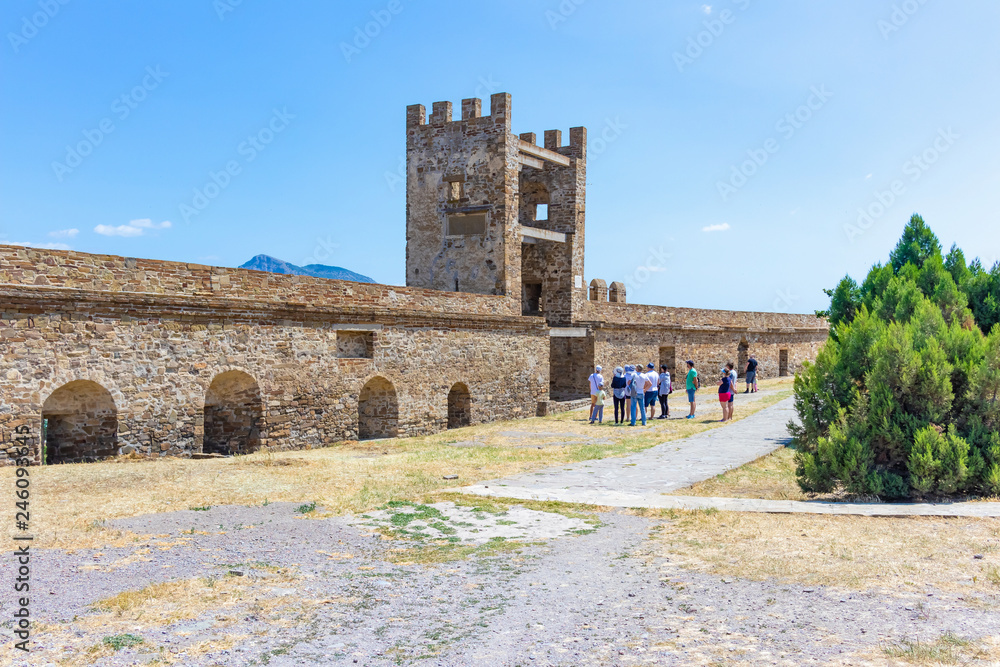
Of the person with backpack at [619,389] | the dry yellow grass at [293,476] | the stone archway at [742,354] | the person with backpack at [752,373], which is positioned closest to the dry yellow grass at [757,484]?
the dry yellow grass at [293,476]

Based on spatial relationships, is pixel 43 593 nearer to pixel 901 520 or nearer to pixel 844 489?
pixel 901 520

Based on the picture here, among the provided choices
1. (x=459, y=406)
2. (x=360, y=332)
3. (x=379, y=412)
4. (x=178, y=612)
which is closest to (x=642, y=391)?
(x=459, y=406)

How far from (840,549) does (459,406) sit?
1413cm

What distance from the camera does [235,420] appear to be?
1462 cm

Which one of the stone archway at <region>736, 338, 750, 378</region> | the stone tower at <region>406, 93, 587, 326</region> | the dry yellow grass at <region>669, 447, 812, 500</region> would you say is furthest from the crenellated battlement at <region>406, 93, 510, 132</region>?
the stone archway at <region>736, 338, 750, 378</region>

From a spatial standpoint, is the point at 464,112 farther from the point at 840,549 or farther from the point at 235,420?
the point at 840,549

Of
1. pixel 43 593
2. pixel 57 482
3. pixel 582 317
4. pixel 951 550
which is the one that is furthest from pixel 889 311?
pixel 582 317

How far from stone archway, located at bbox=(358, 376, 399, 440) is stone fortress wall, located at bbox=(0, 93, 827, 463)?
0.14 ft

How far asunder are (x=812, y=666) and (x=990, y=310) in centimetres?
935

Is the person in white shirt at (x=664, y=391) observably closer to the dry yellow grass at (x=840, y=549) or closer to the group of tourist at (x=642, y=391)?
the group of tourist at (x=642, y=391)

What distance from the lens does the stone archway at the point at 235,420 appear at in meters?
14.5

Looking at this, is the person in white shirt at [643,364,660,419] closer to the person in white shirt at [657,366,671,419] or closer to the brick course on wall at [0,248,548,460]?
the person in white shirt at [657,366,671,419]

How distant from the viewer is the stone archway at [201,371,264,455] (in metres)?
14.5

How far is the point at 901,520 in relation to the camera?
8016 millimetres
